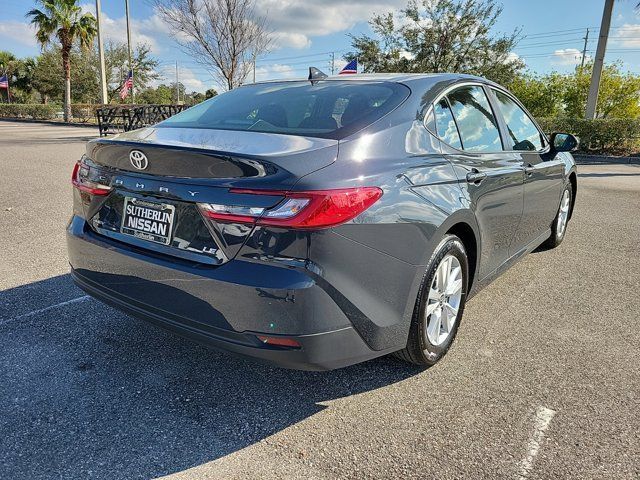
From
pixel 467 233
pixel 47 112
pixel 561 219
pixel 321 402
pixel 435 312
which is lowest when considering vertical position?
pixel 321 402

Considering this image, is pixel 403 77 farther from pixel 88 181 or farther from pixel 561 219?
pixel 561 219

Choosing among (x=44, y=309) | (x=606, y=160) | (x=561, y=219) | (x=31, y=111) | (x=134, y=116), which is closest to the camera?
(x=44, y=309)

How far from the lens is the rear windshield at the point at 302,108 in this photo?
256 cm

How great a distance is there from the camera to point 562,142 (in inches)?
173

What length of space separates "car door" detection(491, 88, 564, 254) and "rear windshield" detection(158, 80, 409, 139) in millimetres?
1217

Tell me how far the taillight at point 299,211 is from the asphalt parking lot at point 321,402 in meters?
0.98

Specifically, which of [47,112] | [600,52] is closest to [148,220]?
[600,52]

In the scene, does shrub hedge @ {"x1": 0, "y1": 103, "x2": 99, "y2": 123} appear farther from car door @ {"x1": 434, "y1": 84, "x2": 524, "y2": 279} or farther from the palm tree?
car door @ {"x1": 434, "y1": 84, "x2": 524, "y2": 279}

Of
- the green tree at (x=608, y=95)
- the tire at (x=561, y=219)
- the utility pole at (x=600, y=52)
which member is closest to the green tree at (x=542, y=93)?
the green tree at (x=608, y=95)

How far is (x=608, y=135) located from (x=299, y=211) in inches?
695

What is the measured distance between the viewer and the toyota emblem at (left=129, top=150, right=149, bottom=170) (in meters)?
2.32

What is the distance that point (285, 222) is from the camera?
6.46ft

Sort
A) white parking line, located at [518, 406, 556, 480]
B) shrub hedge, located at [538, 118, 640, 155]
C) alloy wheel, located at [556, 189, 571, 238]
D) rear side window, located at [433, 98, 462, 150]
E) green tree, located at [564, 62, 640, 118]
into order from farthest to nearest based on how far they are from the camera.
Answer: green tree, located at [564, 62, 640, 118], shrub hedge, located at [538, 118, 640, 155], alloy wheel, located at [556, 189, 571, 238], rear side window, located at [433, 98, 462, 150], white parking line, located at [518, 406, 556, 480]

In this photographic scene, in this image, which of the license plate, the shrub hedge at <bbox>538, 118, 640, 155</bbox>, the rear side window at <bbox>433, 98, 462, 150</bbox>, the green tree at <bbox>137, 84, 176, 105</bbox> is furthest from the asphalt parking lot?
the green tree at <bbox>137, 84, 176, 105</bbox>
